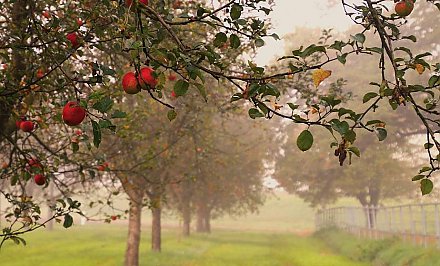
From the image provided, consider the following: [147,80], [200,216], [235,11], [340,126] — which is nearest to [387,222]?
[200,216]

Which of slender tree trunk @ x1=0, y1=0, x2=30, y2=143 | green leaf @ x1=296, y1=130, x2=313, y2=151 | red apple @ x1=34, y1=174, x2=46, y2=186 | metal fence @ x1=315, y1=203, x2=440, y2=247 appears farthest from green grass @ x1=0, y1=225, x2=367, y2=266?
green leaf @ x1=296, y1=130, x2=313, y2=151

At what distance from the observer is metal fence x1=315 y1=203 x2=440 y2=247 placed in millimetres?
19844

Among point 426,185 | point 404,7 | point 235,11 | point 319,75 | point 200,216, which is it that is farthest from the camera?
point 200,216

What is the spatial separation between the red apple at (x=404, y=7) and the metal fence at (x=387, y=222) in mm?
15567

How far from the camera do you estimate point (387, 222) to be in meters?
26.2

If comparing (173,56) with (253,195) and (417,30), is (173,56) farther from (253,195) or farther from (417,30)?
(417,30)

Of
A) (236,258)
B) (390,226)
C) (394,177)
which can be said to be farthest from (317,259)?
(394,177)

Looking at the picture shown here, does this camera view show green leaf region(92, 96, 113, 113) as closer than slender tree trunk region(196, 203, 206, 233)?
Yes

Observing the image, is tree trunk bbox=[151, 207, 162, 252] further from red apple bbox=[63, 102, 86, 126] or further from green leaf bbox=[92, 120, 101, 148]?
green leaf bbox=[92, 120, 101, 148]

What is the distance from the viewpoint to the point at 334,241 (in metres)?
30.6

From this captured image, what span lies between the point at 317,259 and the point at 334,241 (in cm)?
1203

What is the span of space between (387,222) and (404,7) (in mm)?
24499

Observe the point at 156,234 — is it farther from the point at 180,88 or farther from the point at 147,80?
the point at 147,80

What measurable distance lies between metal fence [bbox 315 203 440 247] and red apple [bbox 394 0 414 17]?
613 inches
